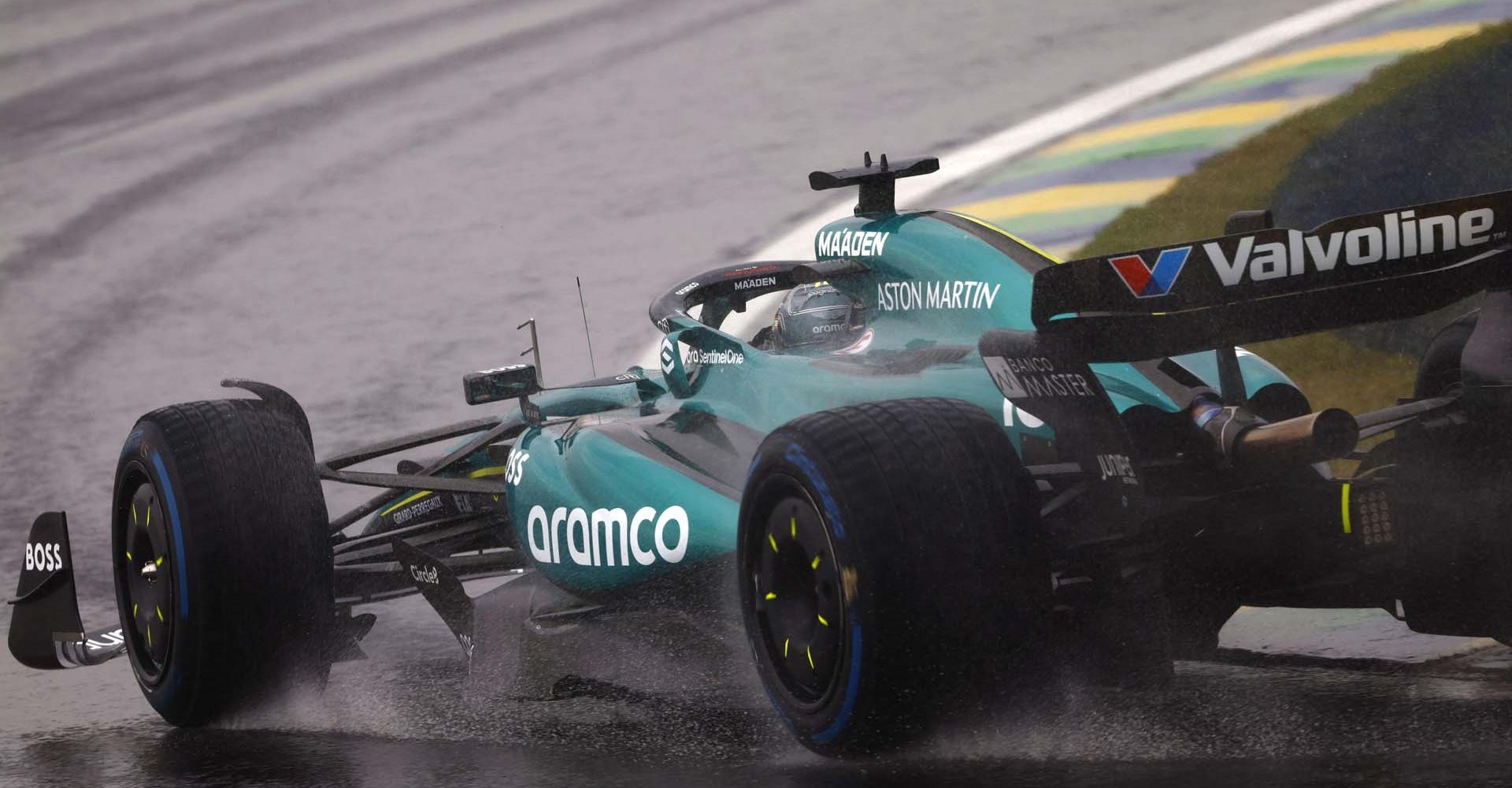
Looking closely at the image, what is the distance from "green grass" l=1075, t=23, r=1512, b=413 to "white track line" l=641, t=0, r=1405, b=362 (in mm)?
1744

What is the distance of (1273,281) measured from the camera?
14.0 feet

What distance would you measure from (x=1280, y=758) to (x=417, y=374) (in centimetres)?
724

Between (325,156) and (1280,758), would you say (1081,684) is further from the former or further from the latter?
(325,156)

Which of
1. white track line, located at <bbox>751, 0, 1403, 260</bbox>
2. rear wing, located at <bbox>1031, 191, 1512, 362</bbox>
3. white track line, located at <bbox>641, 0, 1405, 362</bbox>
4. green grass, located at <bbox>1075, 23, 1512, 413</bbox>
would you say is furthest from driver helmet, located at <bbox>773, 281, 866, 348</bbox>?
white track line, located at <bbox>751, 0, 1403, 260</bbox>

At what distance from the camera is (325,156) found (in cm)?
1568

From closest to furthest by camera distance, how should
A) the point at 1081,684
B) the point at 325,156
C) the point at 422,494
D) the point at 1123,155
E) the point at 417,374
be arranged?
the point at 1081,684
the point at 422,494
the point at 417,374
the point at 1123,155
the point at 325,156

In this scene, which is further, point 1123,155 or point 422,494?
point 1123,155

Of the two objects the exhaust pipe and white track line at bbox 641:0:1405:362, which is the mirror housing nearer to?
the exhaust pipe

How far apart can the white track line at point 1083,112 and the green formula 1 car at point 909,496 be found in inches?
225

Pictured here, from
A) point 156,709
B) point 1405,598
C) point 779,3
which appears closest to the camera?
point 1405,598

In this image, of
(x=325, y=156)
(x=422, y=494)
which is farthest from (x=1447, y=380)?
(x=325, y=156)

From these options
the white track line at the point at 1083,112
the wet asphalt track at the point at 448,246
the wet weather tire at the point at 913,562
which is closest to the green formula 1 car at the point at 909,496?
the wet weather tire at the point at 913,562

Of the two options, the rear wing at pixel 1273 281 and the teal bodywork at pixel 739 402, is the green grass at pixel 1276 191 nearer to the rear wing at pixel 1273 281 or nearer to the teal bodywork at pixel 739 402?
the teal bodywork at pixel 739 402

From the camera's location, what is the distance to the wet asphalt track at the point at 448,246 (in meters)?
4.80
